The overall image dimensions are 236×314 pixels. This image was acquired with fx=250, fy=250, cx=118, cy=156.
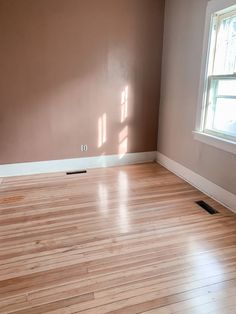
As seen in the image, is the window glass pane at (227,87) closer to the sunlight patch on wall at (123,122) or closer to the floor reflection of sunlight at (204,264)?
the sunlight patch on wall at (123,122)

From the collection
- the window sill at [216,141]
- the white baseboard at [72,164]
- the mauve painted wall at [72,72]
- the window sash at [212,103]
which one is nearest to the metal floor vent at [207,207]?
the window sill at [216,141]

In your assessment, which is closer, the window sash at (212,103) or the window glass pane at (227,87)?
the window glass pane at (227,87)

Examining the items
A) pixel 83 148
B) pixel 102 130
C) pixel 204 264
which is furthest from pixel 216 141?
pixel 83 148

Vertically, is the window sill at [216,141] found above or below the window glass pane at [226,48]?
below

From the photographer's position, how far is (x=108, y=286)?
171cm

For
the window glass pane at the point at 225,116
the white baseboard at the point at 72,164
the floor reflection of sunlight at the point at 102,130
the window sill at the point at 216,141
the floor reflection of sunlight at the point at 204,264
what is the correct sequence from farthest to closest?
the floor reflection of sunlight at the point at 102,130, the white baseboard at the point at 72,164, the window glass pane at the point at 225,116, the window sill at the point at 216,141, the floor reflection of sunlight at the point at 204,264

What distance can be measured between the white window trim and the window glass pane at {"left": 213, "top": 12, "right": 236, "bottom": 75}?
11cm

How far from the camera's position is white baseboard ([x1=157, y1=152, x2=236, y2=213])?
9.22 feet

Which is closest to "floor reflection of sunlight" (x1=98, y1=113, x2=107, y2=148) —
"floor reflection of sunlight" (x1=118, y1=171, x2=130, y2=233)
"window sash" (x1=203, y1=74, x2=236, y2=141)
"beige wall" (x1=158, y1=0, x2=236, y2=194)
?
"floor reflection of sunlight" (x1=118, y1=171, x2=130, y2=233)

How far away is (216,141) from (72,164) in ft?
7.32

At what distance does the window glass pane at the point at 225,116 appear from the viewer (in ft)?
9.19

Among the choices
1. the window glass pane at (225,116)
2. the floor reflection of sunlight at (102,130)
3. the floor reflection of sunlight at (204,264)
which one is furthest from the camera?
the floor reflection of sunlight at (102,130)

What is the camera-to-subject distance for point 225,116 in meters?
2.93

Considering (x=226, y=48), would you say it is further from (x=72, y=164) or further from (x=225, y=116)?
(x=72, y=164)
